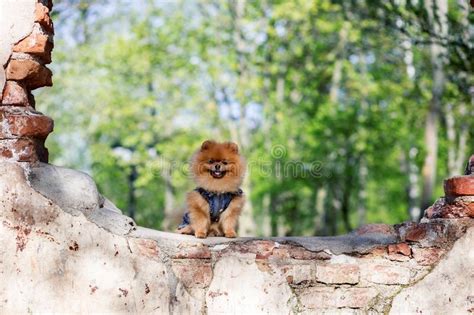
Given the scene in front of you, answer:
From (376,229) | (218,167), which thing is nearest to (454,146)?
(218,167)

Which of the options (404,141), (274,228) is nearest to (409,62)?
(404,141)

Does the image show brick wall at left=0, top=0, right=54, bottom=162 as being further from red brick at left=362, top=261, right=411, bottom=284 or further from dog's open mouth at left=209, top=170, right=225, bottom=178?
red brick at left=362, top=261, right=411, bottom=284

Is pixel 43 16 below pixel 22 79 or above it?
above

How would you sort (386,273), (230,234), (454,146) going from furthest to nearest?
(454,146)
(230,234)
(386,273)

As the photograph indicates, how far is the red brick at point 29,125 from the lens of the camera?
3.29 metres

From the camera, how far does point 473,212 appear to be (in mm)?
3650

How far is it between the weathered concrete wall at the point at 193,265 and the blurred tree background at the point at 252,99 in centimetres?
1181

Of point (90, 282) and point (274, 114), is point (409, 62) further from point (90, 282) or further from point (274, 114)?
point (90, 282)

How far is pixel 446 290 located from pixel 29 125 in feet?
8.31

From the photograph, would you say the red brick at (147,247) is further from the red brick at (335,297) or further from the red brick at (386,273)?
the red brick at (386,273)

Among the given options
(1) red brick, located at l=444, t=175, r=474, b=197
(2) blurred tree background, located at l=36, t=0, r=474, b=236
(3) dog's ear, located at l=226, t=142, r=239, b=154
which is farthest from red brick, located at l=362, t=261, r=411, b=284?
(2) blurred tree background, located at l=36, t=0, r=474, b=236

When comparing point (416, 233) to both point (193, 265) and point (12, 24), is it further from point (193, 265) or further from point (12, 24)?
point (12, 24)

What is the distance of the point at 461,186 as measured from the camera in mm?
3662

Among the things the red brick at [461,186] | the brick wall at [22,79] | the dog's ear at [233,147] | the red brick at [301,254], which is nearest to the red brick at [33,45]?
the brick wall at [22,79]
